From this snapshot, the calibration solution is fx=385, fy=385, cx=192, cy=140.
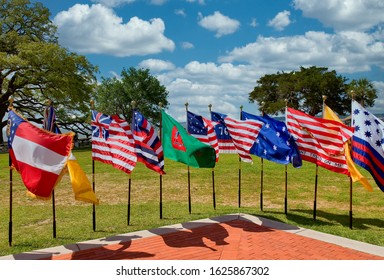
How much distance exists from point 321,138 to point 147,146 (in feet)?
14.7

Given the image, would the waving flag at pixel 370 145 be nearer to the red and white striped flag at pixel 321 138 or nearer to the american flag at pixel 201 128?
the red and white striped flag at pixel 321 138

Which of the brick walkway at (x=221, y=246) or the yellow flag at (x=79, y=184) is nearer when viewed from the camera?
the brick walkway at (x=221, y=246)

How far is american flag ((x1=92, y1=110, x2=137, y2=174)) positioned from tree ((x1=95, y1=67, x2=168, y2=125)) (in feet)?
179

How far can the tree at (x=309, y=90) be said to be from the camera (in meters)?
66.9

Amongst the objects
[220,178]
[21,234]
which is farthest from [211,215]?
[220,178]

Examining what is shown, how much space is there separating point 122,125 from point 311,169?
14861 millimetres

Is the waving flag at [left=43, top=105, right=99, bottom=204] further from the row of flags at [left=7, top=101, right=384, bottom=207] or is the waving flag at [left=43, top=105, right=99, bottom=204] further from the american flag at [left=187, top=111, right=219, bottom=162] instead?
the american flag at [left=187, top=111, right=219, bottom=162]

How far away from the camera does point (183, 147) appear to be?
31.8ft

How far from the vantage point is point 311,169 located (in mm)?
21516

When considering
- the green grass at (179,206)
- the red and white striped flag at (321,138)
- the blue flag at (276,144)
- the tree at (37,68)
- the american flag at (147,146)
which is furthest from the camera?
the tree at (37,68)

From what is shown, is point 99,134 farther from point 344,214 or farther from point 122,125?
point 344,214

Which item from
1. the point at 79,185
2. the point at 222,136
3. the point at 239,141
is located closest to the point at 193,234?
the point at 79,185

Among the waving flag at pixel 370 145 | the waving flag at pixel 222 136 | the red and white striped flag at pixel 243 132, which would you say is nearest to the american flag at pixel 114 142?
the red and white striped flag at pixel 243 132

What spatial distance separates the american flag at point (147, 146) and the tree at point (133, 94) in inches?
2142
